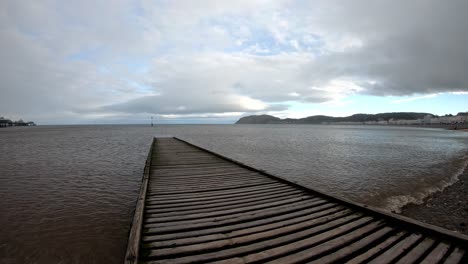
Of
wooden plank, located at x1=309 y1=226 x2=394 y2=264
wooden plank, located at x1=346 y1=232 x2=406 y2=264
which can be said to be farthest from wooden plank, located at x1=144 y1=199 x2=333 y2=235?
wooden plank, located at x1=346 y1=232 x2=406 y2=264

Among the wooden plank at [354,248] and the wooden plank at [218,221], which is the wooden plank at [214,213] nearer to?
the wooden plank at [218,221]

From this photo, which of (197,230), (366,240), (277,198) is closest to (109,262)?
(197,230)

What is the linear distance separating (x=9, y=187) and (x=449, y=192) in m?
20.8

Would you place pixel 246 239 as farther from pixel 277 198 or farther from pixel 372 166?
pixel 372 166

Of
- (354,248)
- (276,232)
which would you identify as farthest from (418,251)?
(276,232)

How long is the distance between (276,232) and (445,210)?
8.36 meters

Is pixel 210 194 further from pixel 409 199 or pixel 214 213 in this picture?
pixel 409 199

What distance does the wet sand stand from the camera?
761 cm

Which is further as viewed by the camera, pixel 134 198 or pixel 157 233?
pixel 134 198

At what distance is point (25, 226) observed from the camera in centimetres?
714

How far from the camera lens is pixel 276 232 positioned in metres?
4.38

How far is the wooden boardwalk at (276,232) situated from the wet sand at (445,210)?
4535 millimetres

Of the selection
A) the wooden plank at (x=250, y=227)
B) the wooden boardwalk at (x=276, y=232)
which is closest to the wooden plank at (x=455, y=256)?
the wooden boardwalk at (x=276, y=232)

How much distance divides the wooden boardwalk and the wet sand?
454cm
